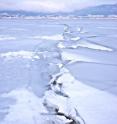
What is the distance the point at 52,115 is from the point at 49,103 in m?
0.47

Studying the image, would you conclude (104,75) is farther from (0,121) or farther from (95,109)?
(0,121)

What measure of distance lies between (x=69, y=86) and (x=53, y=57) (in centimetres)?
362

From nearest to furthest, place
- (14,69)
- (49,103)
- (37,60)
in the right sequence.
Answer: (49,103) < (14,69) < (37,60)

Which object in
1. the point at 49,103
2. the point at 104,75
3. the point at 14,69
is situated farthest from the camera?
the point at 14,69

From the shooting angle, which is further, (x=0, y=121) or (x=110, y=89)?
(x=110, y=89)

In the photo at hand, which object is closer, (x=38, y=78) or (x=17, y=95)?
(x=17, y=95)

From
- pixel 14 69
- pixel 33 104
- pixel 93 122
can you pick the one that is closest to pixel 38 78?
pixel 14 69

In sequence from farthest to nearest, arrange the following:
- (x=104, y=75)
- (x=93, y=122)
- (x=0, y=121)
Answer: (x=104, y=75)
(x=0, y=121)
(x=93, y=122)

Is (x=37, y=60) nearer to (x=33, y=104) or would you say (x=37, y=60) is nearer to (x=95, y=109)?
(x=33, y=104)

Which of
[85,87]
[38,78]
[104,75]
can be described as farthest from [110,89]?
[38,78]

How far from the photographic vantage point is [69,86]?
5.25m

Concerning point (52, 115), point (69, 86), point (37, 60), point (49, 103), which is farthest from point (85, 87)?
point (37, 60)

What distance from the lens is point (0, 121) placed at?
3926 millimetres

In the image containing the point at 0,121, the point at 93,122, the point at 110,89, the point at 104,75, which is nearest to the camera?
the point at 93,122
